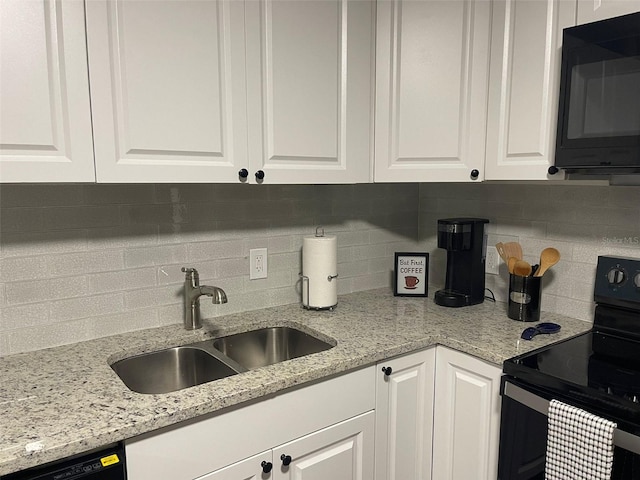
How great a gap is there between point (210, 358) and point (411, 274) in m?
0.98

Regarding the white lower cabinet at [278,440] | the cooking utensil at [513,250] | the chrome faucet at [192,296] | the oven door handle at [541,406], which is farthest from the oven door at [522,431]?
the chrome faucet at [192,296]

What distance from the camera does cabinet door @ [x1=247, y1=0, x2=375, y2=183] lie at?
1516mm

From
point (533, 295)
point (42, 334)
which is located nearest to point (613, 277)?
point (533, 295)

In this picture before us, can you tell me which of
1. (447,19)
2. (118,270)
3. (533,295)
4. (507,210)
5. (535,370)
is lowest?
(535,370)

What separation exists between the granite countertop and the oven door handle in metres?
0.10

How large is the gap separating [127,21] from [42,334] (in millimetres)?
970

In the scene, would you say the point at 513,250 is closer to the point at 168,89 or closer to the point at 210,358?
the point at 210,358

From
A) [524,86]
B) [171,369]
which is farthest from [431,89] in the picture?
[171,369]

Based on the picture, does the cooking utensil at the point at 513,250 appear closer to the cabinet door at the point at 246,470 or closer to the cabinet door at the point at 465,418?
the cabinet door at the point at 465,418

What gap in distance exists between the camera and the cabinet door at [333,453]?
1378 mm

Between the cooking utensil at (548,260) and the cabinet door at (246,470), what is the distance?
1164 mm

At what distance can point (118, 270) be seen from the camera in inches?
63.6

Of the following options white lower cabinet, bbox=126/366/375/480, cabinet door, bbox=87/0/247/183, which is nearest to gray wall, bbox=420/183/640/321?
white lower cabinet, bbox=126/366/375/480

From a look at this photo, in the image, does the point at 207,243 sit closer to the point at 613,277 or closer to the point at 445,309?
the point at 445,309
